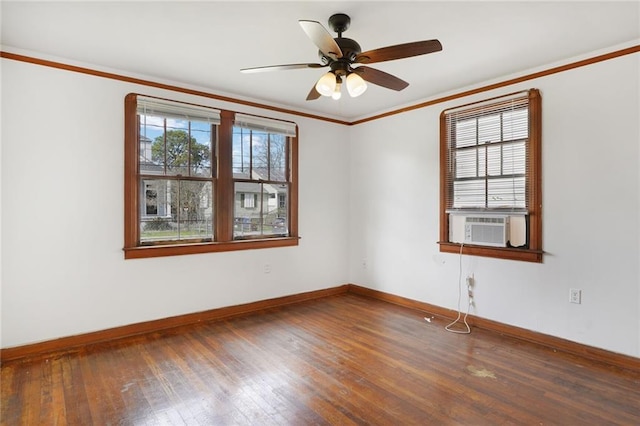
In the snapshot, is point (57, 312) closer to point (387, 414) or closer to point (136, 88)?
point (136, 88)

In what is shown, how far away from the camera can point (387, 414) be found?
212 centimetres

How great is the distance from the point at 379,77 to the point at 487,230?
2018 millimetres

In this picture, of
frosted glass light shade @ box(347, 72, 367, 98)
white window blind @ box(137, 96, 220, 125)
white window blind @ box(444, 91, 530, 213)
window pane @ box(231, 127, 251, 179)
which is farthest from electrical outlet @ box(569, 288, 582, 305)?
white window blind @ box(137, 96, 220, 125)

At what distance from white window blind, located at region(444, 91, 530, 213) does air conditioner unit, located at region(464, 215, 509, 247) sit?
0.38 ft

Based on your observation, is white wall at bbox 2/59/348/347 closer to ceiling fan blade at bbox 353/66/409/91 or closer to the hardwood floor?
the hardwood floor

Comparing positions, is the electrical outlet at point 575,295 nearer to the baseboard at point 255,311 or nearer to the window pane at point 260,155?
the baseboard at point 255,311

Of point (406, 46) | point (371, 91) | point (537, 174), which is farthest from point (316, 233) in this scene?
point (406, 46)

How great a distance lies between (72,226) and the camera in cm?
312

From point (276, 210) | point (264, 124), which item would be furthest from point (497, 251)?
point (264, 124)

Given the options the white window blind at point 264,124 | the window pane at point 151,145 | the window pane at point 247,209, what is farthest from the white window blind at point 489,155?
the window pane at point 151,145

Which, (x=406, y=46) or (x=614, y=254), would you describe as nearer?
(x=406, y=46)

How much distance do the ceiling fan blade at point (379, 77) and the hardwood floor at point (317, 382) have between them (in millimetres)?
2228

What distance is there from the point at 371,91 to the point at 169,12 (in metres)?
2.27

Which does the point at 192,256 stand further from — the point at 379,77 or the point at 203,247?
the point at 379,77
